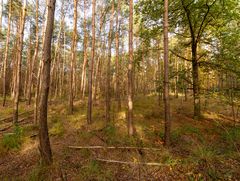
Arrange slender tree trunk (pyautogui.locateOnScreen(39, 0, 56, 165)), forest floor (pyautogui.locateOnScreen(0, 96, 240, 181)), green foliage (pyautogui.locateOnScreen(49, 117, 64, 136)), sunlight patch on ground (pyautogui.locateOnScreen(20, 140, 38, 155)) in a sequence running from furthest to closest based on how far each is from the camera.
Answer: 1. green foliage (pyautogui.locateOnScreen(49, 117, 64, 136))
2. sunlight patch on ground (pyautogui.locateOnScreen(20, 140, 38, 155))
3. slender tree trunk (pyautogui.locateOnScreen(39, 0, 56, 165))
4. forest floor (pyautogui.locateOnScreen(0, 96, 240, 181))

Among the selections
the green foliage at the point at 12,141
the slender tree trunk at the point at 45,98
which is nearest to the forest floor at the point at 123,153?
the green foliage at the point at 12,141

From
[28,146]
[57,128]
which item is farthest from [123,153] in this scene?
[57,128]

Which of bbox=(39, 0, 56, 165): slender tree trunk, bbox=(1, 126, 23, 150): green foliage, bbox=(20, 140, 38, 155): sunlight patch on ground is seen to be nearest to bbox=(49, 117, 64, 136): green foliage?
bbox=(20, 140, 38, 155): sunlight patch on ground

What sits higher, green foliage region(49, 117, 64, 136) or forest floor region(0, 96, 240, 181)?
green foliage region(49, 117, 64, 136)

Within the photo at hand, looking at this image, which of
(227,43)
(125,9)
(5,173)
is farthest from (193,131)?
(125,9)

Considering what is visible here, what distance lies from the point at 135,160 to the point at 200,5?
960cm

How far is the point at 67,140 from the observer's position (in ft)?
23.6

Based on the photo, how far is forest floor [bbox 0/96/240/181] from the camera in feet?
14.8

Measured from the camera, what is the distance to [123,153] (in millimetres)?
6023

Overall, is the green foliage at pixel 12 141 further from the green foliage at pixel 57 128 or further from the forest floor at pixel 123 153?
the green foliage at pixel 57 128

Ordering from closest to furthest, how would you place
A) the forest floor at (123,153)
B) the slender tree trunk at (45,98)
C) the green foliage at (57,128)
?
the forest floor at (123,153), the slender tree trunk at (45,98), the green foliage at (57,128)

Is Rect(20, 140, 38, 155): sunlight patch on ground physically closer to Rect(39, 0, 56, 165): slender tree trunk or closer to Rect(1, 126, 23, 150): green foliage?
Rect(1, 126, 23, 150): green foliage

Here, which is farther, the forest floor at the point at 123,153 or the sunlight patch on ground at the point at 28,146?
the sunlight patch on ground at the point at 28,146

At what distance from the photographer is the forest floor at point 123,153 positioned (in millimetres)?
4504
